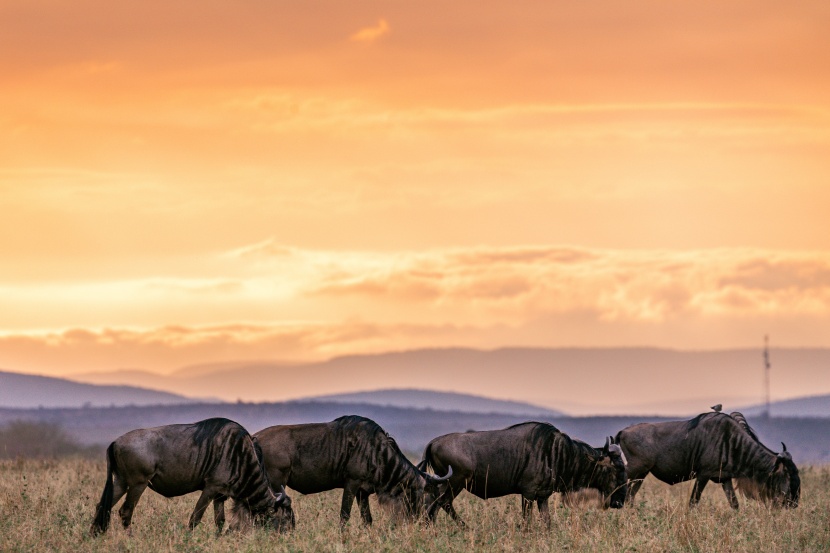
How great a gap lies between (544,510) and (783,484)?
4811 millimetres

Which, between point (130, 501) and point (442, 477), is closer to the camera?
point (130, 501)

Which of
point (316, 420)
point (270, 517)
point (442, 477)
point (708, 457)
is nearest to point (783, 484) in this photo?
point (708, 457)

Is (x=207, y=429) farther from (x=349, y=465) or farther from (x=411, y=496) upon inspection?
(x=411, y=496)

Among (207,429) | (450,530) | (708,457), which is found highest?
(708,457)

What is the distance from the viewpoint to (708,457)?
23.4 meters

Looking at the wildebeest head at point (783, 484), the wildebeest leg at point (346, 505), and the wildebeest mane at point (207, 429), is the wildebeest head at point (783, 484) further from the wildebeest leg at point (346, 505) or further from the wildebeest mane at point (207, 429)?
the wildebeest mane at point (207, 429)

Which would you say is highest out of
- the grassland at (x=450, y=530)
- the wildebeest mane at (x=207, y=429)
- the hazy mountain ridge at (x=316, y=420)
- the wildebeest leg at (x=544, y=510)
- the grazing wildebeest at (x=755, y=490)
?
the hazy mountain ridge at (x=316, y=420)

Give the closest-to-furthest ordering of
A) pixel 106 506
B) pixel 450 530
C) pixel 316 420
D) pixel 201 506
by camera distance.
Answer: pixel 106 506, pixel 201 506, pixel 450 530, pixel 316 420

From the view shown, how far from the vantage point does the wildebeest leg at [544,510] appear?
66.9 feet

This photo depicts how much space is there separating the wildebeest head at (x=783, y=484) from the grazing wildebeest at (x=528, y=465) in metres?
3.41

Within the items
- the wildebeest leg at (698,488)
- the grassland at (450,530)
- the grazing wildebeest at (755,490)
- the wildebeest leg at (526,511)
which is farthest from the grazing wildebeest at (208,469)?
the grazing wildebeest at (755,490)

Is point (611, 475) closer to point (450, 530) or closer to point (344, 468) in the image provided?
point (450, 530)

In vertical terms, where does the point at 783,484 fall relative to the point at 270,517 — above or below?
above

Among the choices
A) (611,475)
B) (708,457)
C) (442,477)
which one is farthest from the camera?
(708,457)
